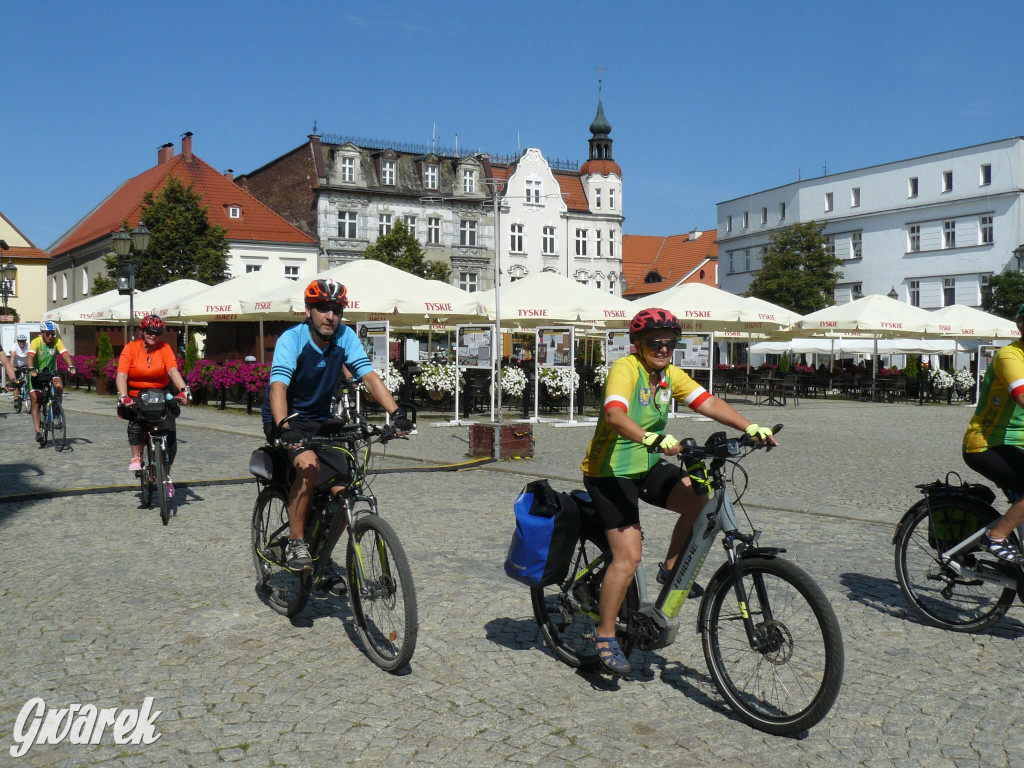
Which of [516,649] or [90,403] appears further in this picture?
[90,403]

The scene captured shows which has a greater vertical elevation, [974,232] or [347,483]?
[974,232]

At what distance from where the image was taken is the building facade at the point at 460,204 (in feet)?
205

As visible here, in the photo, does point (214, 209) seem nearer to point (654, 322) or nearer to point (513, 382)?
point (513, 382)

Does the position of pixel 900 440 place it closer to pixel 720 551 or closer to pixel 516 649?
pixel 720 551

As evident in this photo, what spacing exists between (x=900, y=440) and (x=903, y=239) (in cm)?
5256

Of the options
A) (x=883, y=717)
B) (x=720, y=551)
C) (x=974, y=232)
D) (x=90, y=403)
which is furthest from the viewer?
(x=974, y=232)

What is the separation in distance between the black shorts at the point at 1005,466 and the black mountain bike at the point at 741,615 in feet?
6.42

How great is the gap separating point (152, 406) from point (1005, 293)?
54.2 metres

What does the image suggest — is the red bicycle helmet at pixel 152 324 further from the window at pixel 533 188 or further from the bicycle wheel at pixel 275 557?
the window at pixel 533 188

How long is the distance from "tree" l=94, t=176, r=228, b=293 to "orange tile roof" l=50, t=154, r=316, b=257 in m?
11.3

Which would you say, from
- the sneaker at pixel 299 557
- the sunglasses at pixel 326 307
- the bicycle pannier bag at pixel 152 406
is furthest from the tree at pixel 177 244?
the sneaker at pixel 299 557

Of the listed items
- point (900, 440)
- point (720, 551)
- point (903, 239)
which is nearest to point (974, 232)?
point (903, 239)

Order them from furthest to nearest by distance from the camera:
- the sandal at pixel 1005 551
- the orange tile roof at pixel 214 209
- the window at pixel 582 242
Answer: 1. the window at pixel 582 242
2. the orange tile roof at pixel 214 209
3. the sandal at pixel 1005 551

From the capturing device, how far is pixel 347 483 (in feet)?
17.4
